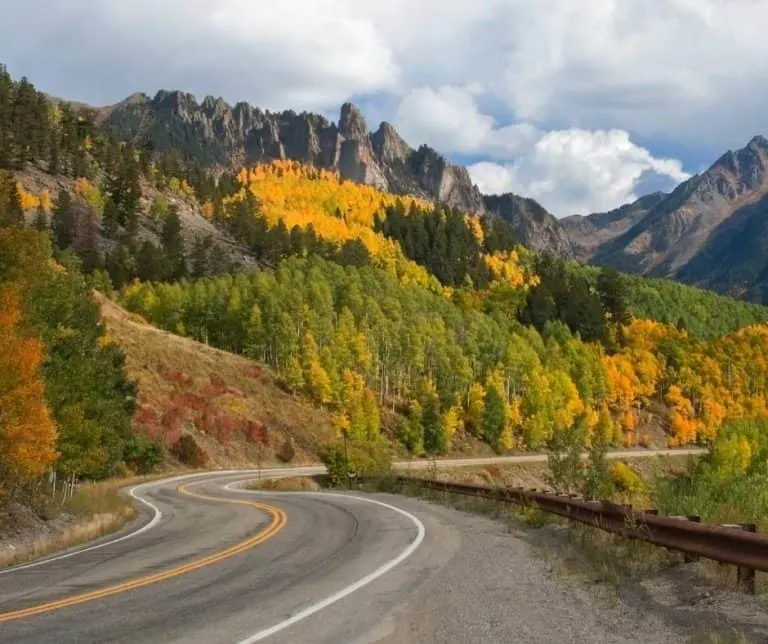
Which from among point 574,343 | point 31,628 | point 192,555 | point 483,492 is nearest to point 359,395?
point 574,343

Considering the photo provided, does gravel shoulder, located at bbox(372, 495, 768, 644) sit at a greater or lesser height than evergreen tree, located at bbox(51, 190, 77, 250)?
lesser

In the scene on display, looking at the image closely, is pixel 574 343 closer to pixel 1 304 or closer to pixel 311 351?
pixel 311 351

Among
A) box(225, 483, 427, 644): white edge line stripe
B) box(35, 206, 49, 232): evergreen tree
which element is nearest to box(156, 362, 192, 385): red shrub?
box(35, 206, 49, 232): evergreen tree

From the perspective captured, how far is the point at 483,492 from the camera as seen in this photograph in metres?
23.5

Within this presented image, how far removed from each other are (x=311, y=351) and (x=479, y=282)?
106m

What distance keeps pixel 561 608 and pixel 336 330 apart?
3853 inches

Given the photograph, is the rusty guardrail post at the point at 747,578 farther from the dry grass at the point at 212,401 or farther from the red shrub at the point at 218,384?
the red shrub at the point at 218,384

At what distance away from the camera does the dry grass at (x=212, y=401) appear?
72.2 metres

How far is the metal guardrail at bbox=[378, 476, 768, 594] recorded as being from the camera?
25.5ft

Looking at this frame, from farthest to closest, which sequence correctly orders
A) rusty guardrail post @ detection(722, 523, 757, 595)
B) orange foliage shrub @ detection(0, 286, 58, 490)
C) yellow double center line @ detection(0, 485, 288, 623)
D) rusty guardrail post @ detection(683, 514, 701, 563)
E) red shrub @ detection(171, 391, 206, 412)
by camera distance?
red shrub @ detection(171, 391, 206, 412) < orange foliage shrub @ detection(0, 286, 58, 490) < rusty guardrail post @ detection(683, 514, 701, 563) < yellow double center line @ detection(0, 485, 288, 623) < rusty guardrail post @ detection(722, 523, 757, 595)

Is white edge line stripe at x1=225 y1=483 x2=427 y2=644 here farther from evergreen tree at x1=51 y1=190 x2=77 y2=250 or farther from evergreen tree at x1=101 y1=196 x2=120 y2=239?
evergreen tree at x1=101 y1=196 x2=120 y2=239

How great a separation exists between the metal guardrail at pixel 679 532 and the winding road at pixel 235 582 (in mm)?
2523

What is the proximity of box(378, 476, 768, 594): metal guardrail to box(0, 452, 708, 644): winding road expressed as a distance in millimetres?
2523

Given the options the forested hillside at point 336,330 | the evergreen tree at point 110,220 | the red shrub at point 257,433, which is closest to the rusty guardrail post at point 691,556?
the forested hillside at point 336,330
